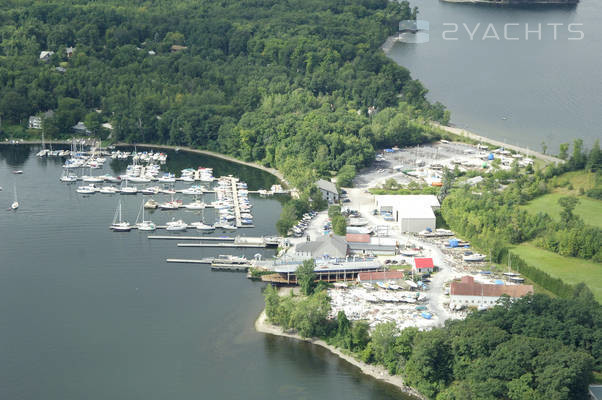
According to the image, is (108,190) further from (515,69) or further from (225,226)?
(515,69)

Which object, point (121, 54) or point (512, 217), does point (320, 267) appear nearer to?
point (512, 217)

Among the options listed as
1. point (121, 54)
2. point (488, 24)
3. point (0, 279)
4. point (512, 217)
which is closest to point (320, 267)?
point (512, 217)

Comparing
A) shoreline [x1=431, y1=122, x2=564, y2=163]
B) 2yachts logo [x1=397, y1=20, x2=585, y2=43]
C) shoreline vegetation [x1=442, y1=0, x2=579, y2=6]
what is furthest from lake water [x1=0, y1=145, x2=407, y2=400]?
shoreline vegetation [x1=442, y1=0, x2=579, y2=6]

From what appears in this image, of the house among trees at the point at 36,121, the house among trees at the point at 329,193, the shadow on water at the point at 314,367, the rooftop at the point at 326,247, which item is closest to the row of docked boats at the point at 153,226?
the house among trees at the point at 329,193

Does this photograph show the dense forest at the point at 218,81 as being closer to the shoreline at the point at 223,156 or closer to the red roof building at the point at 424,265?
the shoreline at the point at 223,156

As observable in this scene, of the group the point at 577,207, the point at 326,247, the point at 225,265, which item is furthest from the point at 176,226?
the point at 577,207

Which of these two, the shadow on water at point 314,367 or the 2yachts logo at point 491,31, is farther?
the 2yachts logo at point 491,31
